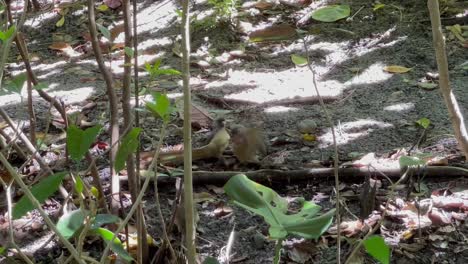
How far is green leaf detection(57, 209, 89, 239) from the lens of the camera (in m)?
1.26

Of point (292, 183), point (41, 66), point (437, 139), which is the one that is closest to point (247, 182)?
point (292, 183)

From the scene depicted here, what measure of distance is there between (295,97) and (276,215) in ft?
6.73

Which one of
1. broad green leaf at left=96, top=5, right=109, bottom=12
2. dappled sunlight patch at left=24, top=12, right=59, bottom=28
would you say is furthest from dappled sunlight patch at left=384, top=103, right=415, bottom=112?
dappled sunlight patch at left=24, top=12, right=59, bottom=28

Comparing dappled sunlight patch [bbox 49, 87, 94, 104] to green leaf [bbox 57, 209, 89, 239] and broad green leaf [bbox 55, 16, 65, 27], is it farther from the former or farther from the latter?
green leaf [bbox 57, 209, 89, 239]

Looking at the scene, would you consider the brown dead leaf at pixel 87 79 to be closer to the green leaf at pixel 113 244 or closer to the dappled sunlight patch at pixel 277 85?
the dappled sunlight patch at pixel 277 85

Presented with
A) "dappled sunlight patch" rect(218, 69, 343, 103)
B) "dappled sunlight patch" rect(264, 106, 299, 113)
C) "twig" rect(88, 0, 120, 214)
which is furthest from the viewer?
"dappled sunlight patch" rect(218, 69, 343, 103)

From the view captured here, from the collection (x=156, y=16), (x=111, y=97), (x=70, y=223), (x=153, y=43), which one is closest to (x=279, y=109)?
(x=153, y=43)

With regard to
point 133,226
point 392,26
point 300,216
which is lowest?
point 392,26

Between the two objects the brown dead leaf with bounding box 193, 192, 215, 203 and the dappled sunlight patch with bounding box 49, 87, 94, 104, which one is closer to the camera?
the brown dead leaf with bounding box 193, 192, 215, 203

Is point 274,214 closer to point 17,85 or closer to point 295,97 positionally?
point 17,85

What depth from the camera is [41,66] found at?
3836mm

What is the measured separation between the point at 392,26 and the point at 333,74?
63 cm

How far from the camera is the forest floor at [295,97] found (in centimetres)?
217

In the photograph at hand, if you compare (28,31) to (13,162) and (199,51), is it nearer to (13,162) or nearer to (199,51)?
(199,51)
